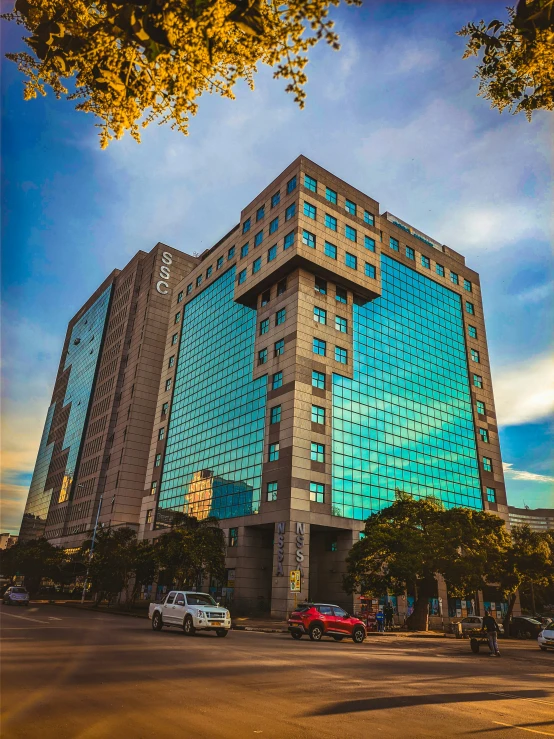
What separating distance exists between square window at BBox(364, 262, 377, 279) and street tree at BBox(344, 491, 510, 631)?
26956mm

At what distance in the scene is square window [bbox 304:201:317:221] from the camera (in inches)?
2090

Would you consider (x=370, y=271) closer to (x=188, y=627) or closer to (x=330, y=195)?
(x=330, y=195)

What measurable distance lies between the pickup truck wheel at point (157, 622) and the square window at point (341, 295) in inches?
1499

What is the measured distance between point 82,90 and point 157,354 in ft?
283

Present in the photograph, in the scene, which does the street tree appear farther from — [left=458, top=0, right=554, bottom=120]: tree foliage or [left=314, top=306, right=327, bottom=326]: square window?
[left=458, top=0, right=554, bottom=120]: tree foliage

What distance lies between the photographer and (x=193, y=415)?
6369 centimetres

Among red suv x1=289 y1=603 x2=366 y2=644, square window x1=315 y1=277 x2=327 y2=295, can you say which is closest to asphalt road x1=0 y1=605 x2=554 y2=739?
red suv x1=289 y1=603 x2=366 y2=644

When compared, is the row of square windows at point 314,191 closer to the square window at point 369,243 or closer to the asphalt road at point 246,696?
the square window at point 369,243

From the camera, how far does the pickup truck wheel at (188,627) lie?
22144mm

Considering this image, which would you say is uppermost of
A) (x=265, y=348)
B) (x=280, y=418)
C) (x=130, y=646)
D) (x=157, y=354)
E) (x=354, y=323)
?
(x=157, y=354)

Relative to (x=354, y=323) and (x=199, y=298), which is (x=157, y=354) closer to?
(x=199, y=298)

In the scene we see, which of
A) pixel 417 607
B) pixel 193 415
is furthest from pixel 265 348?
pixel 417 607

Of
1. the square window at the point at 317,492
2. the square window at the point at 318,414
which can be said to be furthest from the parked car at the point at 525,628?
the square window at the point at 318,414

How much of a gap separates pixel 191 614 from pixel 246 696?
14692 millimetres
